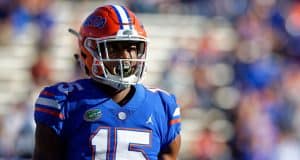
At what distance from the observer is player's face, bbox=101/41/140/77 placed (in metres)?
3.48

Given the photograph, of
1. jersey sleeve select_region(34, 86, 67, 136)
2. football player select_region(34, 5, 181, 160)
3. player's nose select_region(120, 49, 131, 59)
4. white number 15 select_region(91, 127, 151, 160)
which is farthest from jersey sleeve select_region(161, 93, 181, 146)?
jersey sleeve select_region(34, 86, 67, 136)

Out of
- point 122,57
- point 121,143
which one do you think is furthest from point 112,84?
point 121,143

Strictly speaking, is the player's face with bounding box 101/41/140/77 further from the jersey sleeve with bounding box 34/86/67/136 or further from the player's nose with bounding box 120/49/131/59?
the jersey sleeve with bounding box 34/86/67/136

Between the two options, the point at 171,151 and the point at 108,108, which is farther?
the point at 171,151

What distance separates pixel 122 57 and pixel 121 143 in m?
0.32

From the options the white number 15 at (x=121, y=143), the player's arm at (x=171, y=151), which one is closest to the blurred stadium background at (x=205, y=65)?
the player's arm at (x=171, y=151)

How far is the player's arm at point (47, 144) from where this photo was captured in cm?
345

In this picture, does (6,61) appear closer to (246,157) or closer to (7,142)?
(7,142)

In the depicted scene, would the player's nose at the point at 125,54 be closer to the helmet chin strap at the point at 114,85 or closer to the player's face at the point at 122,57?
the player's face at the point at 122,57

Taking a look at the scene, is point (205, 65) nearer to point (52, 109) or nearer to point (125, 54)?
point (125, 54)

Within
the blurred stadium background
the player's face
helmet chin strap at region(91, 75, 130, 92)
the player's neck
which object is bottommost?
the blurred stadium background

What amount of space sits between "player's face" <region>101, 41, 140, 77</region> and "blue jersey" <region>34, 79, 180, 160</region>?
0.39ft

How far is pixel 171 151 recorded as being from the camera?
11.9 feet

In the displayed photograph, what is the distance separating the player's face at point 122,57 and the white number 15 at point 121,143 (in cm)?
22
